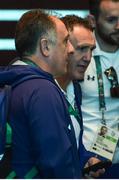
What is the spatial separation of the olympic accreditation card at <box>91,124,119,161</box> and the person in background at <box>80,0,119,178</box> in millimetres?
23

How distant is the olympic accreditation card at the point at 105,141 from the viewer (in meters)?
2.85

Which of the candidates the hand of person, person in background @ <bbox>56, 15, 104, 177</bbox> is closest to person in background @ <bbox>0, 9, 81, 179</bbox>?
the hand of person

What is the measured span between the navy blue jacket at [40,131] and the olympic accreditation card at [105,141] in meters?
0.98

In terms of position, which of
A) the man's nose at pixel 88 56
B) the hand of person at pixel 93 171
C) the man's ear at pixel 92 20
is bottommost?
the hand of person at pixel 93 171

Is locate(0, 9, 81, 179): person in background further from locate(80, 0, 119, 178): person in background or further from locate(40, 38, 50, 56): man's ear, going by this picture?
locate(80, 0, 119, 178): person in background

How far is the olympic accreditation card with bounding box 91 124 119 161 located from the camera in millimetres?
2850

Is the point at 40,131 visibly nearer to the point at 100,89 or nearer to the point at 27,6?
the point at 100,89

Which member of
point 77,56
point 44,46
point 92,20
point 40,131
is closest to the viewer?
point 40,131

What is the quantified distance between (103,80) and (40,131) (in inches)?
47.8

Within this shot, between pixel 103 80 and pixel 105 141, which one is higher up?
pixel 103 80

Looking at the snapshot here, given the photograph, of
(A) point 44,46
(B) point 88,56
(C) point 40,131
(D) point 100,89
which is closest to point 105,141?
(D) point 100,89

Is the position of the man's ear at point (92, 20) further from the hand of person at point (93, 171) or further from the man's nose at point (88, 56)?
the hand of person at point (93, 171)

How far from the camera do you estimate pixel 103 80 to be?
9.73ft

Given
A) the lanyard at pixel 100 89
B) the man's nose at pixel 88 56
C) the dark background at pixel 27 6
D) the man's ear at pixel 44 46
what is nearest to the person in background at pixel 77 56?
the man's nose at pixel 88 56
